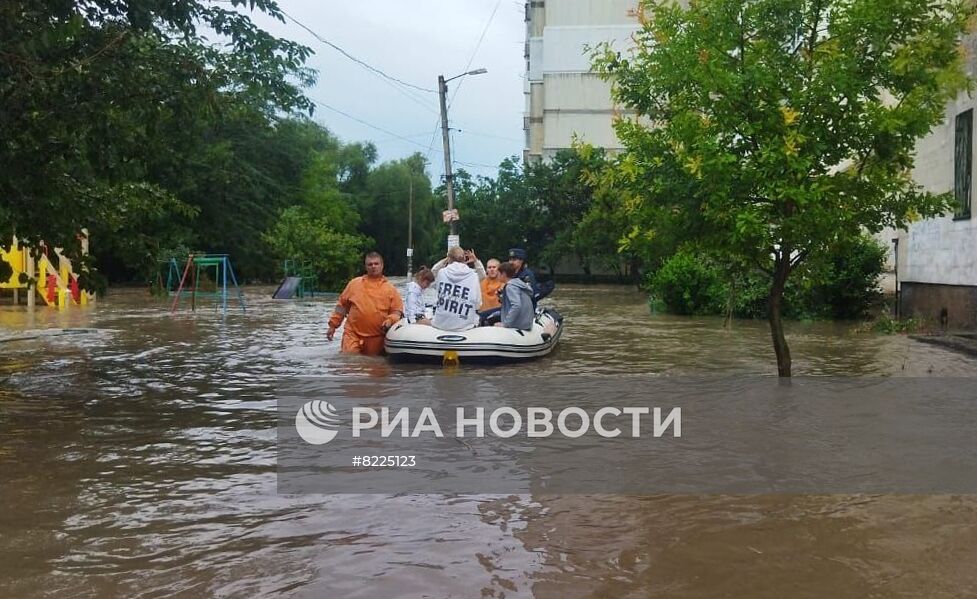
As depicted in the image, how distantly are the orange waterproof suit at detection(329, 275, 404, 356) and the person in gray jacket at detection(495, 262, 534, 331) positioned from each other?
1.63 meters

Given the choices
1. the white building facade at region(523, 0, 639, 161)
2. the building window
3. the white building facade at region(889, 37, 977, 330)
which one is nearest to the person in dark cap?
the white building facade at region(889, 37, 977, 330)

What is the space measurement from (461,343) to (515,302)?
111 centimetres

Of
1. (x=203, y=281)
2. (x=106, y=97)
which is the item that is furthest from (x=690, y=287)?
(x=203, y=281)

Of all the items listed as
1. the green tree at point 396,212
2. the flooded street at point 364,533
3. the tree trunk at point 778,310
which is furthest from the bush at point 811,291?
the green tree at point 396,212

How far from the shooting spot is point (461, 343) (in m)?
12.9

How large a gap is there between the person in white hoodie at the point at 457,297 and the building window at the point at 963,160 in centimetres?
824

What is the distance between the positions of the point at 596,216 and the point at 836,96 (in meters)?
38.0

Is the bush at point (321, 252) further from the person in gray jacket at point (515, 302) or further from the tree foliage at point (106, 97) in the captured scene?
the tree foliage at point (106, 97)

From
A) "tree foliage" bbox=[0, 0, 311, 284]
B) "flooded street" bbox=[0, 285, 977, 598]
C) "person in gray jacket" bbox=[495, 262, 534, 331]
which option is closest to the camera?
"flooded street" bbox=[0, 285, 977, 598]

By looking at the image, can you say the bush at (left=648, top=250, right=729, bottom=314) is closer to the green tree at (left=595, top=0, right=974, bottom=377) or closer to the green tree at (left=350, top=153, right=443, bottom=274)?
the green tree at (left=595, top=0, right=974, bottom=377)

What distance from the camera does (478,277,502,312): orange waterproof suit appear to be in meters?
15.7

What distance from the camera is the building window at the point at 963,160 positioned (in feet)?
51.2

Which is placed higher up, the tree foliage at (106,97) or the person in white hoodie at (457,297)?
the tree foliage at (106,97)

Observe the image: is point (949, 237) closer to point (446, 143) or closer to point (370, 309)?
point (370, 309)
